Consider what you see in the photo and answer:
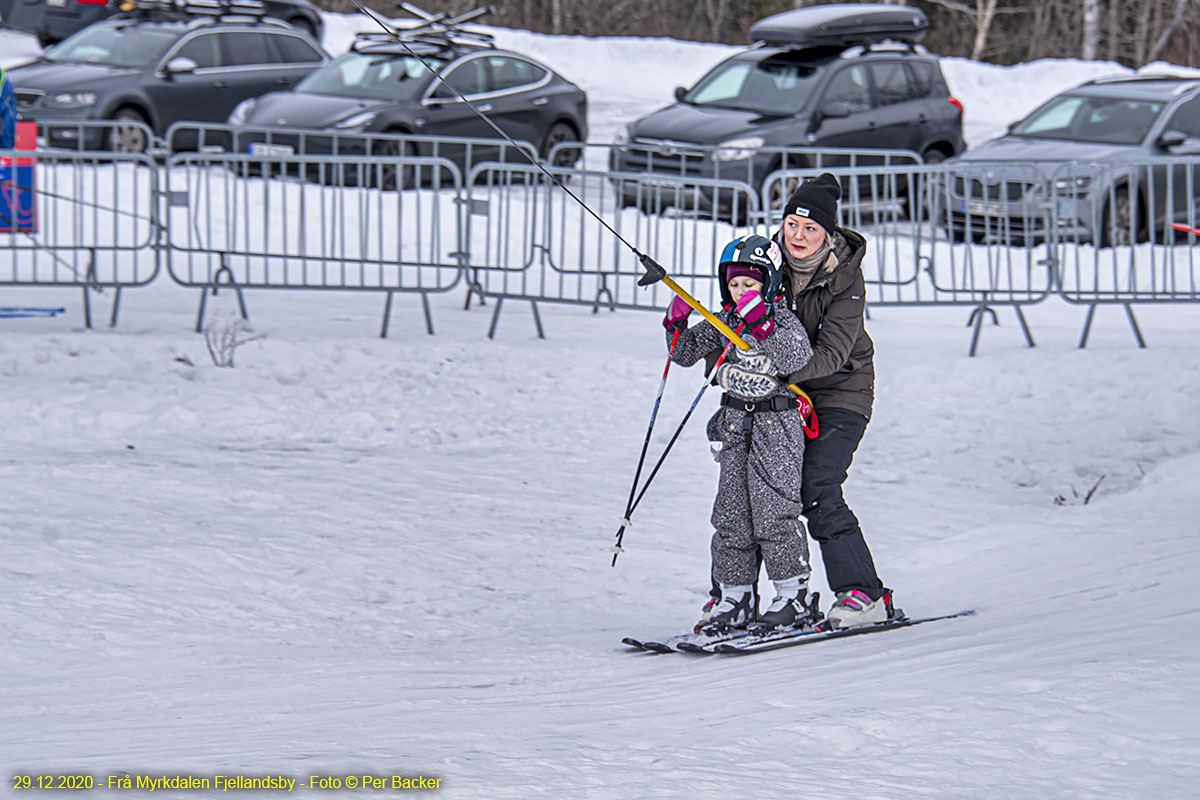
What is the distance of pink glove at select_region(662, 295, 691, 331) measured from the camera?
15.0ft

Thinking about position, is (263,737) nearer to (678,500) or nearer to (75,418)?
(678,500)

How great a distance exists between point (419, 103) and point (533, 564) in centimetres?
986

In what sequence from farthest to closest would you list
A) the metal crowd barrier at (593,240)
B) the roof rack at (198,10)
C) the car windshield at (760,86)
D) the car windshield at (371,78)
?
the roof rack at (198,10)
the car windshield at (371,78)
the car windshield at (760,86)
the metal crowd barrier at (593,240)

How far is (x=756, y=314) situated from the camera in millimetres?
4504

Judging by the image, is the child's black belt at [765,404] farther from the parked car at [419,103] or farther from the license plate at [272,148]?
the license plate at [272,148]

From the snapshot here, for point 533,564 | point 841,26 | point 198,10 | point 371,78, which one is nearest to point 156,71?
point 198,10

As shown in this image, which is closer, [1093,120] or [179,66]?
[1093,120]

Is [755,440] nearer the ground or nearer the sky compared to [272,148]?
nearer the ground

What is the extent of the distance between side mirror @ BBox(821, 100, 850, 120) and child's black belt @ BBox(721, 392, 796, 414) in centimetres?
995

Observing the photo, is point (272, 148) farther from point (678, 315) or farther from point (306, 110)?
point (678, 315)

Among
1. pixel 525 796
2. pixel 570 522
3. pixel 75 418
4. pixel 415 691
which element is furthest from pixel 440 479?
pixel 525 796

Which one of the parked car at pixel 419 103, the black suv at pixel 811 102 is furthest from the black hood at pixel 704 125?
Result: the parked car at pixel 419 103

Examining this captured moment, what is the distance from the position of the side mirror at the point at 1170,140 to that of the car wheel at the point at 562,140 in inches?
245

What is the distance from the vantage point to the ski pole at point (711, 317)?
4484mm
